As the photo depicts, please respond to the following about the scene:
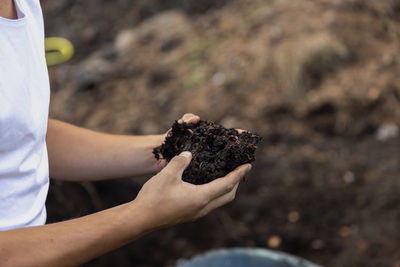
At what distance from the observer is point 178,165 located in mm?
1405

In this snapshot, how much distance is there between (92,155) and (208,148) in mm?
419

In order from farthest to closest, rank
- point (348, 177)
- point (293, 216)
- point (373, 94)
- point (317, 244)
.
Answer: point (373, 94) → point (348, 177) → point (293, 216) → point (317, 244)

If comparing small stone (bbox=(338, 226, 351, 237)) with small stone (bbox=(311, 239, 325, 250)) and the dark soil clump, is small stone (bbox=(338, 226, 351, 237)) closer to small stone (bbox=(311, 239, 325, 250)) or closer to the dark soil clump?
small stone (bbox=(311, 239, 325, 250))

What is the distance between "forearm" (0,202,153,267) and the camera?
1182 millimetres

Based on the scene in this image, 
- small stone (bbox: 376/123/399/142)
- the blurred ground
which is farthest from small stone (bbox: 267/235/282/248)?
small stone (bbox: 376/123/399/142)

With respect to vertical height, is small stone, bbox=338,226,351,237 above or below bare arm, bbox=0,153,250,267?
above

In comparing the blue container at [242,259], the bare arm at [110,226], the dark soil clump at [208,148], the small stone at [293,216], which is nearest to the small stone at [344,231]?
the small stone at [293,216]

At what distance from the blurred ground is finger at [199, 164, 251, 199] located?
1546mm

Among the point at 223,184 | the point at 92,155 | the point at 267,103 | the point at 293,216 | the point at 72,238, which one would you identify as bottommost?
the point at 72,238

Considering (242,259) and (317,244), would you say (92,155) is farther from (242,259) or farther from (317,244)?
(317,244)

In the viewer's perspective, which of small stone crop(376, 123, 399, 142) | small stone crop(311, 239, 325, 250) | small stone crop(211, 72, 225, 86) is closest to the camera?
small stone crop(311, 239, 325, 250)

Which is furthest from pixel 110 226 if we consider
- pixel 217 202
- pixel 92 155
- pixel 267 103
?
pixel 267 103

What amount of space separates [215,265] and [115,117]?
Result: 2.69 m

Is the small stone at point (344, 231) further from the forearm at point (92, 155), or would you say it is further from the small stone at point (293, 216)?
the forearm at point (92, 155)
